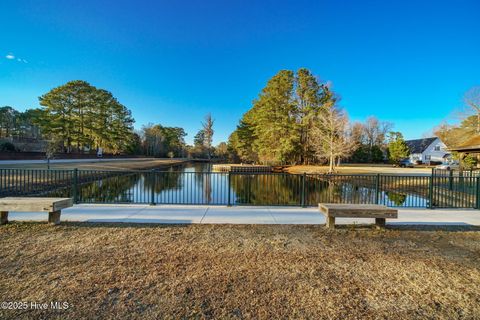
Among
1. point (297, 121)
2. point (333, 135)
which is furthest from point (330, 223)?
point (297, 121)

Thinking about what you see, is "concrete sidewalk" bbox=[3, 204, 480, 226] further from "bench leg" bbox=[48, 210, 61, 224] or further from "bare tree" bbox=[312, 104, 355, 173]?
"bare tree" bbox=[312, 104, 355, 173]

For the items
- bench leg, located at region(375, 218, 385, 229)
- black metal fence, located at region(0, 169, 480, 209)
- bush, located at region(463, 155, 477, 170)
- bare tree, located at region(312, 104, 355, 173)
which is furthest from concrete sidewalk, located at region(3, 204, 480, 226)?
bush, located at region(463, 155, 477, 170)

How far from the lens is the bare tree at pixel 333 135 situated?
26547 millimetres

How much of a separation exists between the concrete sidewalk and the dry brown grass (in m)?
0.83

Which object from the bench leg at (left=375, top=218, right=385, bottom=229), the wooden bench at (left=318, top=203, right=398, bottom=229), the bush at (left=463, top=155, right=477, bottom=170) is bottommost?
the bench leg at (left=375, top=218, right=385, bottom=229)

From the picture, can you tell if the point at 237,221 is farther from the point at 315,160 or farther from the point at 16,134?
the point at 16,134

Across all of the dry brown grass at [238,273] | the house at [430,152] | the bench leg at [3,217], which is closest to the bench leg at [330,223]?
the dry brown grass at [238,273]

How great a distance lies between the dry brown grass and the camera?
243cm

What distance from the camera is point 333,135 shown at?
1097 inches

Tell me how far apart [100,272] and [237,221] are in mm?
3216

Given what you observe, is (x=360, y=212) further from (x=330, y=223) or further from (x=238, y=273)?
(x=238, y=273)

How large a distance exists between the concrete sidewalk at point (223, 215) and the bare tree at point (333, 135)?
62.8 ft

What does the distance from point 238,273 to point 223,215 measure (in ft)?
10.4

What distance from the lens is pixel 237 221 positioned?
5.78 meters
